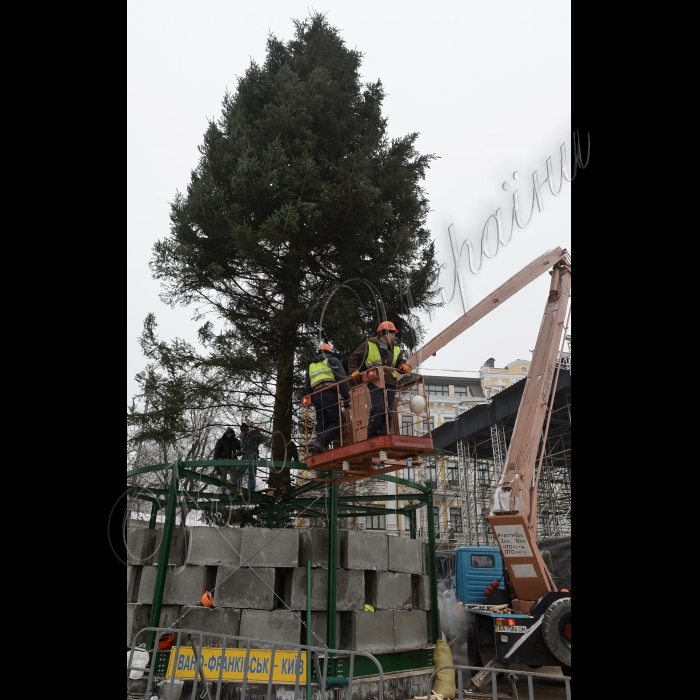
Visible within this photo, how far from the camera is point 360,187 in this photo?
1430 centimetres

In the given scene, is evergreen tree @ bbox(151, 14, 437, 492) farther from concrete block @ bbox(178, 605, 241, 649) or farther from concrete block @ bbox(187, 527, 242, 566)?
concrete block @ bbox(178, 605, 241, 649)

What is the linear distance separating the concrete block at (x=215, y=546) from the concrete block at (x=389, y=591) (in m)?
2.74

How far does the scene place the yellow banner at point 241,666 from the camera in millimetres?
10250

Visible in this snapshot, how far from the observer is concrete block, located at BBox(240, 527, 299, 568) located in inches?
460

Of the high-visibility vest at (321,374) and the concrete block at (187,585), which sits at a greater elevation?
the high-visibility vest at (321,374)

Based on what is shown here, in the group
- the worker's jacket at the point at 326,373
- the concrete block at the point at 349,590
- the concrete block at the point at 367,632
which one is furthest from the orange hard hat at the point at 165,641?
the worker's jacket at the point at 326,373

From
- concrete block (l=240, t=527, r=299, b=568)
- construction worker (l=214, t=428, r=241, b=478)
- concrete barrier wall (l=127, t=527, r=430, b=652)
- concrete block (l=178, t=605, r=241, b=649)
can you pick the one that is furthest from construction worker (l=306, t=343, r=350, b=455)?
construction worker (l=214, t=428, r=241, b=478)

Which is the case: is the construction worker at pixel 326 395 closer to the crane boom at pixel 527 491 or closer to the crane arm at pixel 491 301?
the crane arm at pixel 491 301

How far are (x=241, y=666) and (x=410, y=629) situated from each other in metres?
4.00

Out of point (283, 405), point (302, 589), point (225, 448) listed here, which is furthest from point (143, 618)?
point (283, 405)
